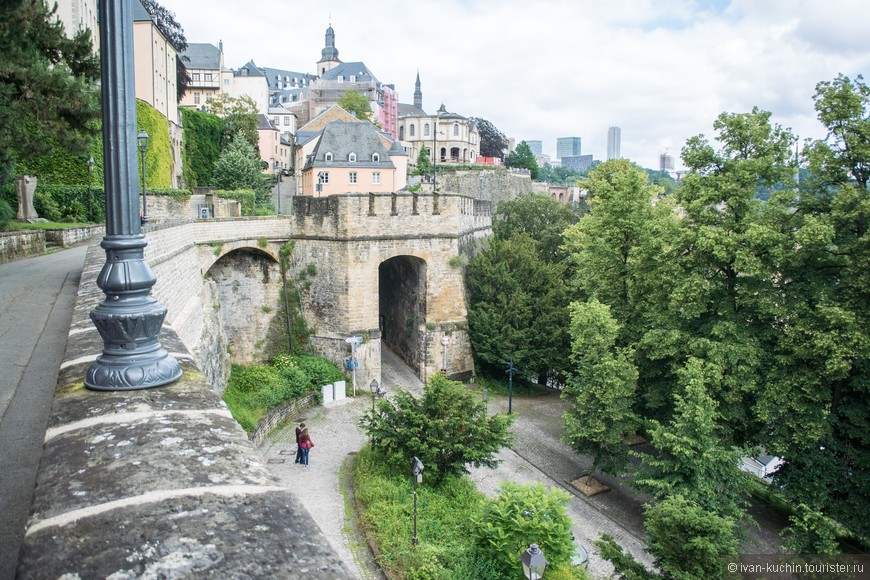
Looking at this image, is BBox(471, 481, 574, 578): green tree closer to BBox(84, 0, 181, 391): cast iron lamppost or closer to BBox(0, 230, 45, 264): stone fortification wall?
BBox(84, 0, 181, 391): cast iron lamppost

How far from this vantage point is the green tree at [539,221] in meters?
34.3

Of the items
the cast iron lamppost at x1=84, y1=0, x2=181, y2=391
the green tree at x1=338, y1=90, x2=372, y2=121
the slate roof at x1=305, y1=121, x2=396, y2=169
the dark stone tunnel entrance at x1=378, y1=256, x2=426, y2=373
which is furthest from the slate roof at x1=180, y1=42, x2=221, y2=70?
the cast iron lamppost at x1=84, y1=0, x2=181, y2=391

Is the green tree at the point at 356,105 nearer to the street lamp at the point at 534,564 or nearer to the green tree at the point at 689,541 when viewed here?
the green tree at the point at 689,541

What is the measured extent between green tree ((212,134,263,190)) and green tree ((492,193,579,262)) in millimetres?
16005

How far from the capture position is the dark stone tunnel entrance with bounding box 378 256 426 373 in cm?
2681

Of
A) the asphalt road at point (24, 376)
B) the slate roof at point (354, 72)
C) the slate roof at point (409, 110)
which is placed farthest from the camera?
the slate roof at point (409, 110)

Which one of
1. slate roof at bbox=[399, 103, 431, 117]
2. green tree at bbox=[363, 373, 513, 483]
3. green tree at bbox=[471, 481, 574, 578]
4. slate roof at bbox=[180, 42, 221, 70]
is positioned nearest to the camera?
green tree at bbox=[471, 481, 574, 578]

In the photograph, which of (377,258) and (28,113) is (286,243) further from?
(28,113)

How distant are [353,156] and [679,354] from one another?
1282 inches

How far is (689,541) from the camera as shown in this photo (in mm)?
11000

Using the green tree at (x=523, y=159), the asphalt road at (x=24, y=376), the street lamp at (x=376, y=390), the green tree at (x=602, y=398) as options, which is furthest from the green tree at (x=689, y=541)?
the green tree at (x=523, y=159)

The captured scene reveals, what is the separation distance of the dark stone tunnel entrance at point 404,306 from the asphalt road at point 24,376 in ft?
48.3

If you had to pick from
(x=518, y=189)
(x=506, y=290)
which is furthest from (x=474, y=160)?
(x=506, y=290)

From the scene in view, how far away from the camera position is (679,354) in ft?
56.0
